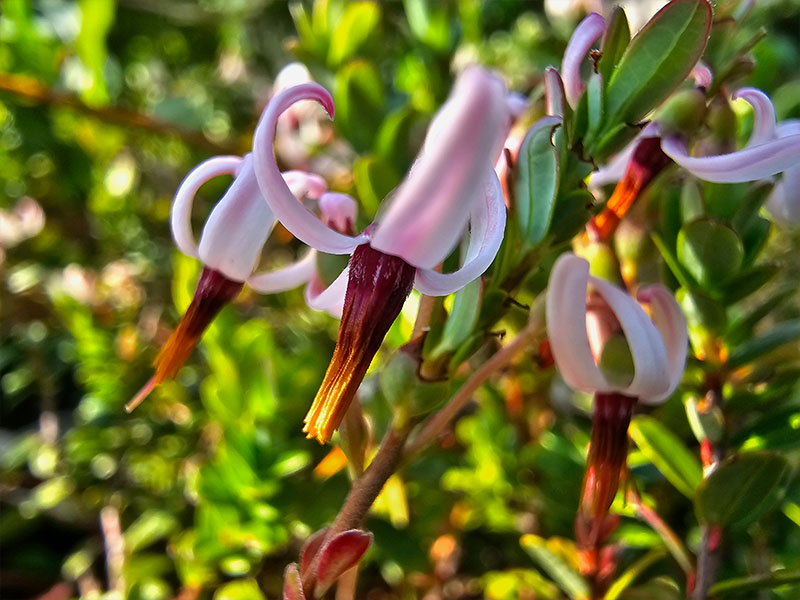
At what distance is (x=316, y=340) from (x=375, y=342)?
0.69 metres

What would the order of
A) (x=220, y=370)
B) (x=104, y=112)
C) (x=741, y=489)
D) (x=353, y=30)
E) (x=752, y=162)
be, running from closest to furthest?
(x=752, y=162), (x=741, y=489), (x=220, y=370), (x=353, y=30), (x=104, y=112)

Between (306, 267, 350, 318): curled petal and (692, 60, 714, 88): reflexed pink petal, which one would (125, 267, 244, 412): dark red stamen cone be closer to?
(306, 267, 350, 318): curled petal

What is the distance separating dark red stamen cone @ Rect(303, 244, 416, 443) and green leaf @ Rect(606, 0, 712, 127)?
0.58ft

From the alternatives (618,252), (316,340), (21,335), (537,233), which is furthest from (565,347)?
(21,335)

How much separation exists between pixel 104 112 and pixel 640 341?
95 cm

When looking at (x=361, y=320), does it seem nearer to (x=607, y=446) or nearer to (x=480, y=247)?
(x=480, y=247)

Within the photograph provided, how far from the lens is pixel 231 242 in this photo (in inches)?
15.9

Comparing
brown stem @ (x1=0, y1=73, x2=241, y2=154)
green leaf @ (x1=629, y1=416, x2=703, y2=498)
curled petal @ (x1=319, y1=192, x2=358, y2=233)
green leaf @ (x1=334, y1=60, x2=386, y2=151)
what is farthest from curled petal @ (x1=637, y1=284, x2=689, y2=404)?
brown stem @ (x1=0, y1=73, x2=241, y2=154)

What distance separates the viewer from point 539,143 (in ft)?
1.29

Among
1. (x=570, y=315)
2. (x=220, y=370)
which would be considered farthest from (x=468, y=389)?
(x=220, y=370)

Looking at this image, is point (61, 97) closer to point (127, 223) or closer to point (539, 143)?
point (127, 223)

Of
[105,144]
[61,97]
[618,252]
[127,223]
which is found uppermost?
[618,252]

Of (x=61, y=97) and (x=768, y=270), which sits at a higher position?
(x=768, y=270)

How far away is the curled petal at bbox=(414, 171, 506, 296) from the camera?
0.31 metres
